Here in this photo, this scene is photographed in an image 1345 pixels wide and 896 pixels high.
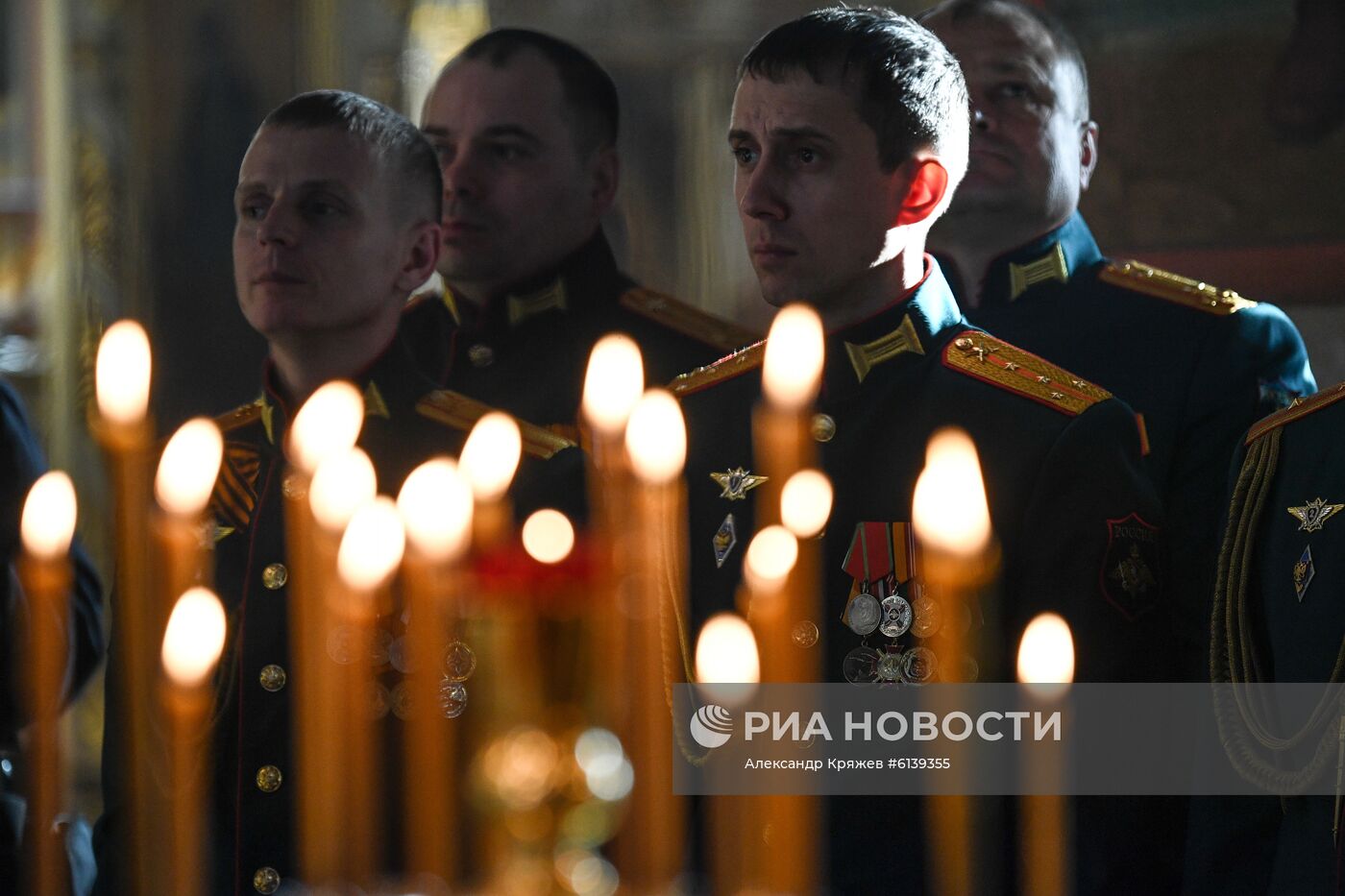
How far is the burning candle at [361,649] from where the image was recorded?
1.52m

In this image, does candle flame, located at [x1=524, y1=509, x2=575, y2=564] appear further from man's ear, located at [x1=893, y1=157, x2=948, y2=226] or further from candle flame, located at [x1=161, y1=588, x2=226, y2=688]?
man's ear, located at [x1=893, y1=157, x2=948, y2=226]

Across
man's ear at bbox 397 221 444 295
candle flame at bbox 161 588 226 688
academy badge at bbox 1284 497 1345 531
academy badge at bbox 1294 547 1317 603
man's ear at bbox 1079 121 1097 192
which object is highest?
man's ear at bbox 1079 121 1097 192

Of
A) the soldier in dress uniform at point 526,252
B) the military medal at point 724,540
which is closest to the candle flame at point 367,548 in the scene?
the military medal at point 724,540

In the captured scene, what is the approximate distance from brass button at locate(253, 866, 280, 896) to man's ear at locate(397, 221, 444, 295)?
80cm

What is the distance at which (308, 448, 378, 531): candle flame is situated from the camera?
68.4 inches

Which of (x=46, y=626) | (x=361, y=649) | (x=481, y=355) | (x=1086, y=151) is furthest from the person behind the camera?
(x=481, y=355)

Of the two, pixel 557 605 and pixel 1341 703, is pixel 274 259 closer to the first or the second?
pixel 557 605

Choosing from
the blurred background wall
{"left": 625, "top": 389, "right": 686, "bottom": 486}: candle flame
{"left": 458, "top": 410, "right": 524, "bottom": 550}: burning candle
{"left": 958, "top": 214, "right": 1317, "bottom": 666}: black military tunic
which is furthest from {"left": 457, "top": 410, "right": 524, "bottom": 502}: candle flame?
the blurred background wall

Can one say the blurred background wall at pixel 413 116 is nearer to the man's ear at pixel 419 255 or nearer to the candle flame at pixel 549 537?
the man's ear at pixel 419 255

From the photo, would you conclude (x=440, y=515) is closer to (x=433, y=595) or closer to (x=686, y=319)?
(x=433, y=595)

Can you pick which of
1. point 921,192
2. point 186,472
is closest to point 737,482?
point 921,192

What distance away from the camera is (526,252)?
2814mm

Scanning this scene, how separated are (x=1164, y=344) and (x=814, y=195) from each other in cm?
64

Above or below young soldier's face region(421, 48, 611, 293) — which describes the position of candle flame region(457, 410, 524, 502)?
below
